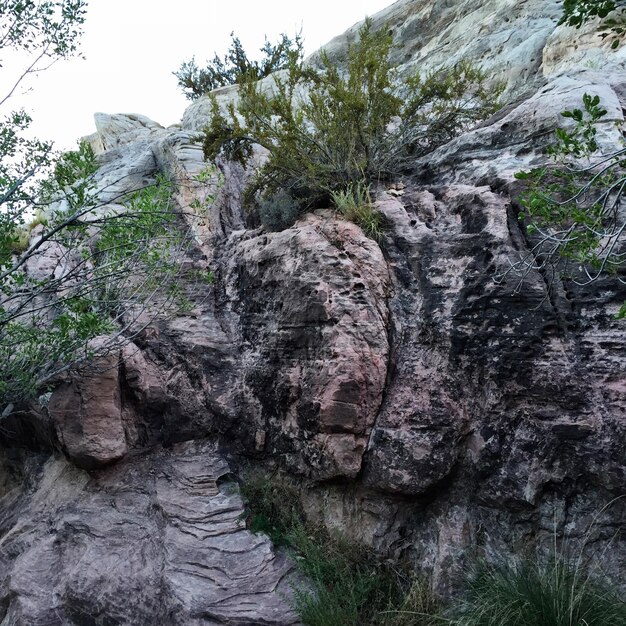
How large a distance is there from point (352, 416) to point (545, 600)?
74.6 inches

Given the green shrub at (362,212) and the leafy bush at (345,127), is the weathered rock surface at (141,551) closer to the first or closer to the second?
the green shrub at (362,212)

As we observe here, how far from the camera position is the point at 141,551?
4.44 meters

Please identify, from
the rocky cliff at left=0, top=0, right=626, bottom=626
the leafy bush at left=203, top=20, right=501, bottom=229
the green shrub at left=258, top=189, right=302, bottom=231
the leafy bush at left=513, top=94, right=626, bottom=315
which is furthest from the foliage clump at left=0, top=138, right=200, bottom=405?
the leafy bush at left=513, top=94, right=626, bottom=315

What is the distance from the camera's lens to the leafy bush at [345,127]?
19.6 ft

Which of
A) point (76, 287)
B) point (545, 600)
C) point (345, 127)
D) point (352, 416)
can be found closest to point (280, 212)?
point (345, 127)

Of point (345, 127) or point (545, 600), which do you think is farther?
Answer: point (345, 127)

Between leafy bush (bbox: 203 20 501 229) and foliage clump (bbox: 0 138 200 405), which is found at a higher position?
leafy bush (bbox: 203 20 501 229)

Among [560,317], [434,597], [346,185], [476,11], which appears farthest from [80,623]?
[476,11]

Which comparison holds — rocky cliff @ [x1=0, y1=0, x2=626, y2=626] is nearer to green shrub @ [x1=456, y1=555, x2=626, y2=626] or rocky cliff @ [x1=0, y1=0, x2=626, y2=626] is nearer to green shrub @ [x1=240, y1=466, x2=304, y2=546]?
green shrub @ [x1=240, y1=466, x2=304, y2=546]

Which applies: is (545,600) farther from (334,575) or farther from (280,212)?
(280,212)

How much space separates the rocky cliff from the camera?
3762 millimetres

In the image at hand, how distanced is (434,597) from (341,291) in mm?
2624

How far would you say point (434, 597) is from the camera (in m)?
3.79

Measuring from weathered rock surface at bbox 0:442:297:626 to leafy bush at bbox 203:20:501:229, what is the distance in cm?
341
